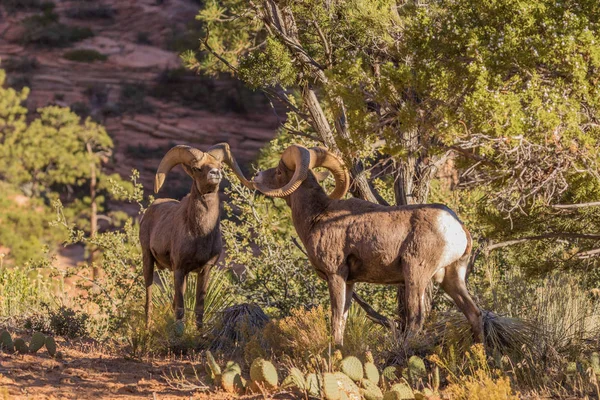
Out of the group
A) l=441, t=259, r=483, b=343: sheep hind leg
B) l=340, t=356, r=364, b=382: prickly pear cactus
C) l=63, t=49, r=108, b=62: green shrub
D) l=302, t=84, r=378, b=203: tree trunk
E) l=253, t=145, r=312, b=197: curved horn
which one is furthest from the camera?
l=63, t=49, r=108, b=62: green shrub

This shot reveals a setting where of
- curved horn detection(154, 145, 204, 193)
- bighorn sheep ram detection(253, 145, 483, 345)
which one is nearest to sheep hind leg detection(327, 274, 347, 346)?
bighorn sheep ram detection(253, 145, 483, 345)

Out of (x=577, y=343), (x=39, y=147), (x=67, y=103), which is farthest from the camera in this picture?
(x=67, y=103)

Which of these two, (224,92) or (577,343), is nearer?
(577,343)

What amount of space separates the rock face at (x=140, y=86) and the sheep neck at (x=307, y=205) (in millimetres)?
32580

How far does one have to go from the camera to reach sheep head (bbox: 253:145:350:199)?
773 cm

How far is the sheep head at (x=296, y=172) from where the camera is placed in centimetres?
773

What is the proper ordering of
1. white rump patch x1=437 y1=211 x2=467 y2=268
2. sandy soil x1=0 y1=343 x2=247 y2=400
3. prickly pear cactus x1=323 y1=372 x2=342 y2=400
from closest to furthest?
1. prickly pear cactus x1=323 y1=372 x2=342 y2=400
2. sandy soil x1=0 y1=343 x2=247 y2=400
3. white rump patch x1=437 y1=211 x2=467 y2=268

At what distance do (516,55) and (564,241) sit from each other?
4.46 meters

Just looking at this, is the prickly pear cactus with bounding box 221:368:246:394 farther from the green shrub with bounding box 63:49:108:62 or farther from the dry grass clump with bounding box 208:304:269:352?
the green shrub with bounding box 63:49:108:62

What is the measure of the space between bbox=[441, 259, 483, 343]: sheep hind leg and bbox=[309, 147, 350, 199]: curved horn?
133 centimetres

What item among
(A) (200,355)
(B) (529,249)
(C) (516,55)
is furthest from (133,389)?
(B) (529,249)

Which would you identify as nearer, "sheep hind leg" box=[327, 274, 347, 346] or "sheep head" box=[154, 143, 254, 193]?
"sheep hind leg" box=[327, 274, 347, 346]

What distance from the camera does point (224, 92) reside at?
147 ft

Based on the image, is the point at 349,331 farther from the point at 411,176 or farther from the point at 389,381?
the point at 411,176
